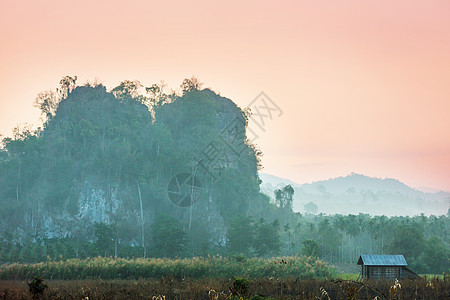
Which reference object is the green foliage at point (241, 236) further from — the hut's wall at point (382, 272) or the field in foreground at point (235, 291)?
the field in foreground at point (235, 291)

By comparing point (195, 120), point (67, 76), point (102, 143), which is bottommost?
point (102, 143)

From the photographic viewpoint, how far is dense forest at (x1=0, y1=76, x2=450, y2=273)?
52.9m

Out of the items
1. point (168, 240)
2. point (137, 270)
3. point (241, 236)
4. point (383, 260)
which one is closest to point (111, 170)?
point (168, 240)

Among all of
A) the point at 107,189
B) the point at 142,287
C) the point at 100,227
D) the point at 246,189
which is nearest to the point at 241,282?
the point at 142,287

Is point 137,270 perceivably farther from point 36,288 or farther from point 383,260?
point 383,260

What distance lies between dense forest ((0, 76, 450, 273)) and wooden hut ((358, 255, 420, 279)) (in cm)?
1967

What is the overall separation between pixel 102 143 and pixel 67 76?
1041 cm

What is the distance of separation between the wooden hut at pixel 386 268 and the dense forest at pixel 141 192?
64.5 feet

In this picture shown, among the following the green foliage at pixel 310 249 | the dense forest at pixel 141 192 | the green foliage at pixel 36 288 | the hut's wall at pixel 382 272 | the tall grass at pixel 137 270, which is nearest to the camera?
the green foliage at pixel 36 288

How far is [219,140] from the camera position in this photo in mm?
66125

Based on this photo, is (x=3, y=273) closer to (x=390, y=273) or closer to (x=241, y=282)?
(x=241, y=282)

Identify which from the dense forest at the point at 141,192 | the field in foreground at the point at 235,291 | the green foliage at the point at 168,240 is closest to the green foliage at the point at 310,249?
the dense forest at the point at 141,192

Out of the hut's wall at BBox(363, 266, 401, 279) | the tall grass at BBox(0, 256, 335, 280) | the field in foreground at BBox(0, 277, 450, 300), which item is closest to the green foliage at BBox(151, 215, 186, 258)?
the tall grass at BBox(0, 256, 335, 280)

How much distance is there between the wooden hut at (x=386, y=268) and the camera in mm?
30047
